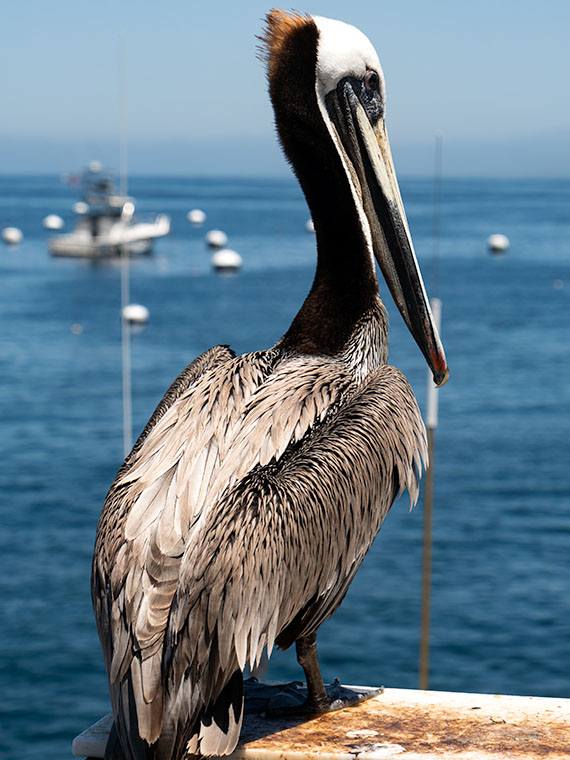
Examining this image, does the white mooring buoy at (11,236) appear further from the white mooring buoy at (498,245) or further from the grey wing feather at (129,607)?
the grey wing feather at (129,607)

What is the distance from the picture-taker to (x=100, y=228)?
5988 centimetres

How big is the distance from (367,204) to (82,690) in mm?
18001

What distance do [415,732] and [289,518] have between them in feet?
2.43

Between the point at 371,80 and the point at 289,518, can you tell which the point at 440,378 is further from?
the point at 371,80

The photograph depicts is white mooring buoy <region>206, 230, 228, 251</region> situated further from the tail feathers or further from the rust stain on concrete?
the tail feathers

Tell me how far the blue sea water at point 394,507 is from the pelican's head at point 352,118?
1644 cm

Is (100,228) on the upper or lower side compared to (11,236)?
upper

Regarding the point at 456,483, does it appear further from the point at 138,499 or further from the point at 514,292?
the point at 514,292

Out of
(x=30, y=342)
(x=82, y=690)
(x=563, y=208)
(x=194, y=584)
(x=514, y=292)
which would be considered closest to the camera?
(x=194, y=584)

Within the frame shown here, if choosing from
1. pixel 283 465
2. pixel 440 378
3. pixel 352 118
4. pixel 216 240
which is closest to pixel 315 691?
pixel 283 465

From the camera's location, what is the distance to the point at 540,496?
94.7 feet

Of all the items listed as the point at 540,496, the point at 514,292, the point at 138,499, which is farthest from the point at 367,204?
the point at 514,292

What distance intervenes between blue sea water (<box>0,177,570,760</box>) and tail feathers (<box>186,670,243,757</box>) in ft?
54.7

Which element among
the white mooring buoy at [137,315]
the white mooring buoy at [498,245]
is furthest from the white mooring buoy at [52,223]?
the white mooring buoy at [137,315]
